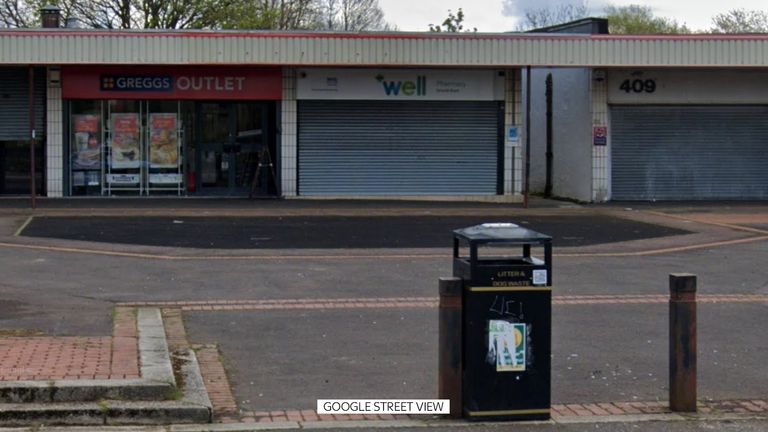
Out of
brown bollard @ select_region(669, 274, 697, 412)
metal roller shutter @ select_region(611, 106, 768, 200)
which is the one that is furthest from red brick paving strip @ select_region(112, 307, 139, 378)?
metal roller shutter @ select_region(611, 106, 768, 200)

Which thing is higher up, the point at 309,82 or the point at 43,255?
the point at 309,82

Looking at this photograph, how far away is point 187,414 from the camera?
762 cm

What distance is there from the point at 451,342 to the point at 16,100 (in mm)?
24581

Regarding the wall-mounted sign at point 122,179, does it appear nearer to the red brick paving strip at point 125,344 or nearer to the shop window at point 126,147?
the shop window at point 126,147

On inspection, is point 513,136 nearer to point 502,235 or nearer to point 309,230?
point 309,230

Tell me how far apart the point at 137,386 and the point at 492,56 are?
21.7 m

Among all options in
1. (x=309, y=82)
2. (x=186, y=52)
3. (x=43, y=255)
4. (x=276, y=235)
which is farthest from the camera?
(x=309, y=82)

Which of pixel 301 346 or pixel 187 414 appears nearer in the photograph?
pixel 187 414

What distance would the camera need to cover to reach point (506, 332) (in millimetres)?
7668

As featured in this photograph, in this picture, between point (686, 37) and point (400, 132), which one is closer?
point (686, 37)

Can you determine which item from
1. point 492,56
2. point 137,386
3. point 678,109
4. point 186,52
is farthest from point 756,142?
point 137,386

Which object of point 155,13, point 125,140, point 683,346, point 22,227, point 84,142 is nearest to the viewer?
point 683,346

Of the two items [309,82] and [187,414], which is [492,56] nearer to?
[309,82]

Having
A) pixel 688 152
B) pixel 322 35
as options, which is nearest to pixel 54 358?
pixel 322 35
